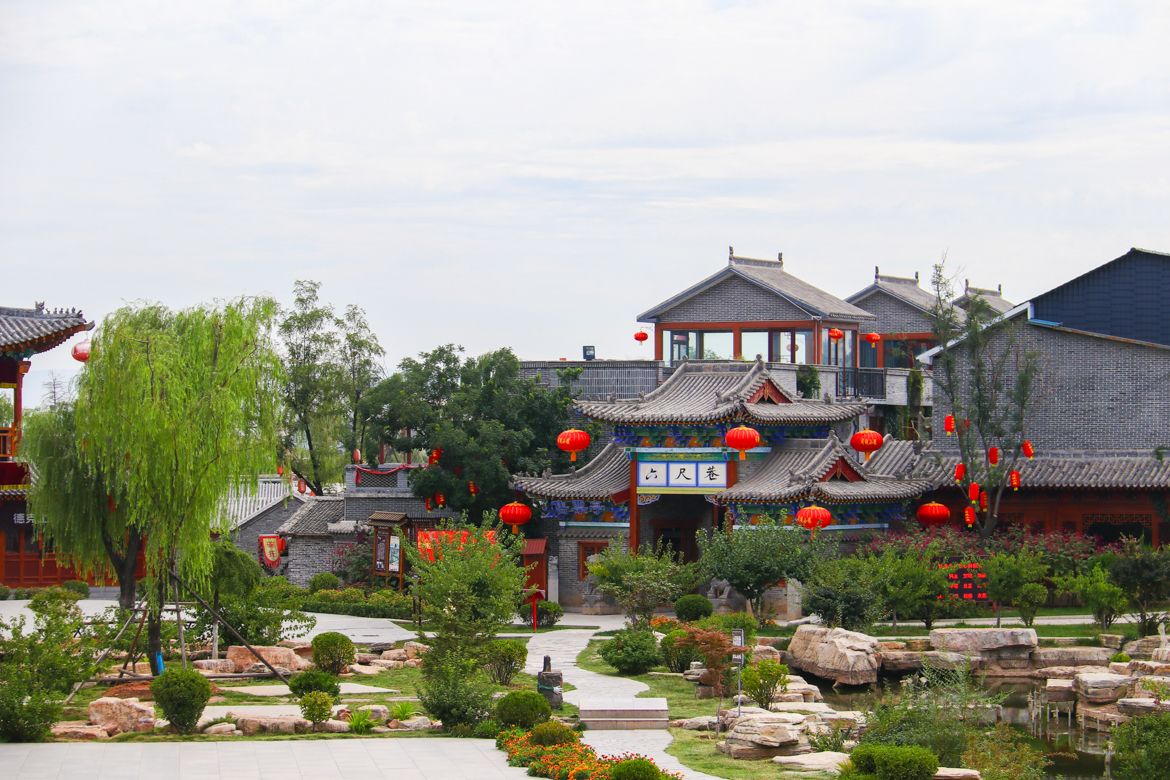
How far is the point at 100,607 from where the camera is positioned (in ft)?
82.0

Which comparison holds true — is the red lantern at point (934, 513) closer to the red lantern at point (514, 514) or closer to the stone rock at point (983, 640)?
the stone rock at point (983, 640)

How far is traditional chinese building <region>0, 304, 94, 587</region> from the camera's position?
83.9 feet

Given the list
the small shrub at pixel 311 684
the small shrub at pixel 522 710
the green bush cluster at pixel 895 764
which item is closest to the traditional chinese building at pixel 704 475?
the small shrub at pixel 311 684

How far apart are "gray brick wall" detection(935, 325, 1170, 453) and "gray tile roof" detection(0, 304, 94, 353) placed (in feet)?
58.5

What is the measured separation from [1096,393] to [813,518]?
23.7 feet

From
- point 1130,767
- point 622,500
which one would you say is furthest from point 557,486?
point 1130,767

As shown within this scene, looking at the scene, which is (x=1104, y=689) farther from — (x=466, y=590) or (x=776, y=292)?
(x=776, y=292)

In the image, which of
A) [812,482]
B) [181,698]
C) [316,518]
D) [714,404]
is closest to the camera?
[181,698]

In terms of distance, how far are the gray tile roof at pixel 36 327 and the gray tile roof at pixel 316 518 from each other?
6580mm

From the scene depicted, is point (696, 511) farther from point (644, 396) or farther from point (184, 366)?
point (184, 366)

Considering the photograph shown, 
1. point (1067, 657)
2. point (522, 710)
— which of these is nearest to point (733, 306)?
point (1067, 657)

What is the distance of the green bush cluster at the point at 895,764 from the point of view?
37.9 feet

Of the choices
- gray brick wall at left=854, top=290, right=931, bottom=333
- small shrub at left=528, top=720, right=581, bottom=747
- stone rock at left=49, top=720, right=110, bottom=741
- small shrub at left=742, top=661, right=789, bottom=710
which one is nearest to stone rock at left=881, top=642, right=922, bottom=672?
small shrub at left=742, top=661, right=789, bottom=710

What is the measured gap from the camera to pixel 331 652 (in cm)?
1833
